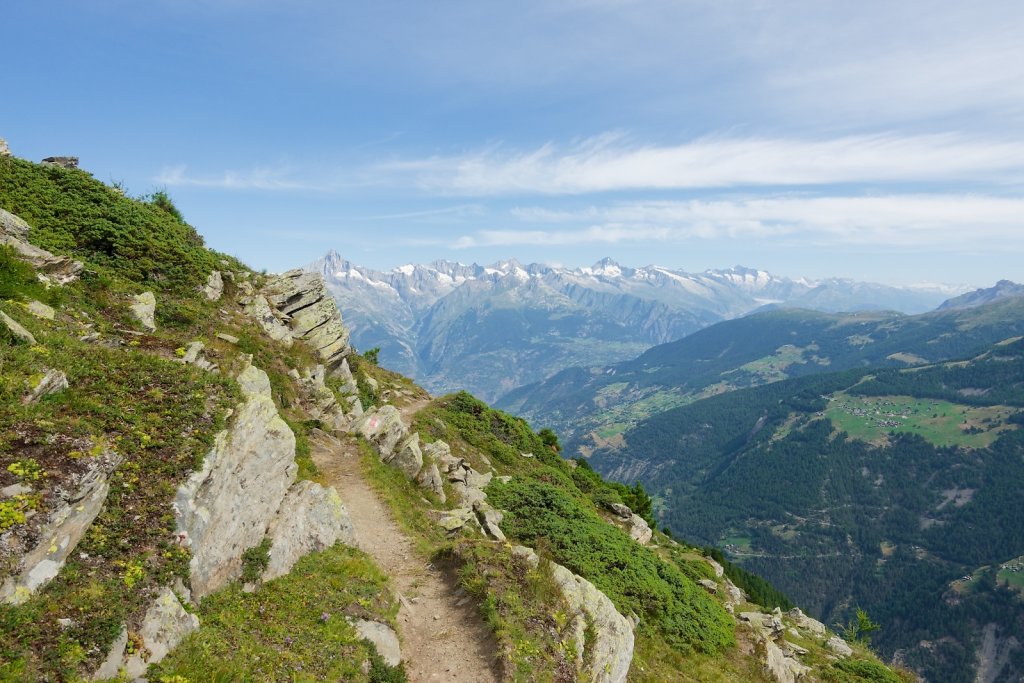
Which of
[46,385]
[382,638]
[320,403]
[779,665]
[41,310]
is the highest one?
[41,310]

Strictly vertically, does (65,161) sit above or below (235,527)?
above

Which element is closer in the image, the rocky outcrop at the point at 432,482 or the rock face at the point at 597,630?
the rock face at the point at 597,630

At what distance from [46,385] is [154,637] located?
8.34 m

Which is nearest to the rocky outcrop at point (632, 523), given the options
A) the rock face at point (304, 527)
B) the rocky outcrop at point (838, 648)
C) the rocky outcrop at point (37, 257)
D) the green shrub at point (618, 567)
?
the green shrub at point (618, 567)

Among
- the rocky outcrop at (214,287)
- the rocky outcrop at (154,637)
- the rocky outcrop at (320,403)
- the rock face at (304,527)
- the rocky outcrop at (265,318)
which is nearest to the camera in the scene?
the rocky outcrop at (154,637)

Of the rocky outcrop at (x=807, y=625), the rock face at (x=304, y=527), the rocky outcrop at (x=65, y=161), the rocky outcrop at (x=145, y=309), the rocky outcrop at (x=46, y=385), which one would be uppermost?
the rocky outcrop at (x=65, y=161)

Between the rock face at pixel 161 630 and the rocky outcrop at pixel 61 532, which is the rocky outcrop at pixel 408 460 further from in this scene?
the rocky outcrop at pixel 61 532

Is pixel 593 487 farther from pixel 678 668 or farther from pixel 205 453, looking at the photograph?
pixel 205 453

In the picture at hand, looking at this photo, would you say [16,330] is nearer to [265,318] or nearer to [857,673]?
[265,318]

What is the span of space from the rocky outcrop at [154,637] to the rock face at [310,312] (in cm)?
3257

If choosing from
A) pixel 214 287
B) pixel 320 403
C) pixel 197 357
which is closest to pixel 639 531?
pixel 320 403

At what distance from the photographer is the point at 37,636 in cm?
1019

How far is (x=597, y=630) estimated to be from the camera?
61.1 feet

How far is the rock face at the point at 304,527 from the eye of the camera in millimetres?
17406
